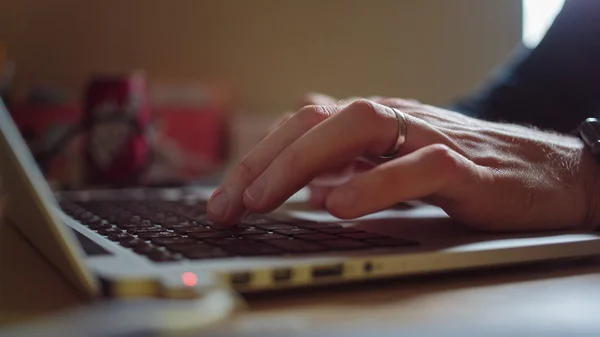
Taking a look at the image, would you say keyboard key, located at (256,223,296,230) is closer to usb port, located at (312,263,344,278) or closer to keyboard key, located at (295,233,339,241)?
keyboard key, located at (295,233,339,241)

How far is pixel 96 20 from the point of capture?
1.60m

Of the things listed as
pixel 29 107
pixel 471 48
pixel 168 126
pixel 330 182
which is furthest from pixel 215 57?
pixel 330 182

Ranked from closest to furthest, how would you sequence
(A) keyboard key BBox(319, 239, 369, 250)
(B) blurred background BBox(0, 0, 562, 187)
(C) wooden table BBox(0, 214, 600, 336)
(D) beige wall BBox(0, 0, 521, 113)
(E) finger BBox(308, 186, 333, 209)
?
(C) wooden table BBox(0, 214, 600, 336) < (A) keyboard key BBox(319, 239, 369, 250) < (E) finger BBox(308, 186, 333, 209) < (B) blurred background BBox(0, 0, 562, 187) < (D) beige wall BBox(0, 0, 521, 113)

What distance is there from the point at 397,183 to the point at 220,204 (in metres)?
0.17

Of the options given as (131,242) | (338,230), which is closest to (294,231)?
(338,230)

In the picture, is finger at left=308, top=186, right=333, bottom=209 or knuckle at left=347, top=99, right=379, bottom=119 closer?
knuckle at left=347, top=99, right=379, bottom=119

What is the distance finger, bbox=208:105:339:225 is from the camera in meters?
0.58

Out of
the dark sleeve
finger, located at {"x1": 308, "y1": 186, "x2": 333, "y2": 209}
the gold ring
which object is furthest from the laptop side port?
the dark sleeve

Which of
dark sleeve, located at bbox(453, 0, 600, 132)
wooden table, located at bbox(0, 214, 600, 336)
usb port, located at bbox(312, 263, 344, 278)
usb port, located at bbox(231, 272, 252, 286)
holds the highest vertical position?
dark sleeve, located at bbox(453, 0, 600, 132)

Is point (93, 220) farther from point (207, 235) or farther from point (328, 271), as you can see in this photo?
point (328, 271)

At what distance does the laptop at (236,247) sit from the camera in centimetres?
38

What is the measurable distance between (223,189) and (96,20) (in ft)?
3.83

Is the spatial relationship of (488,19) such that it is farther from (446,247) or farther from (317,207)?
(446,247)

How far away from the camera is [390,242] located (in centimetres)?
49
